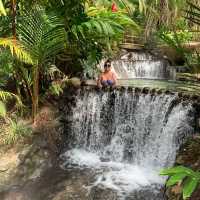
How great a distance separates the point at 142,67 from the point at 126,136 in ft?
13.4

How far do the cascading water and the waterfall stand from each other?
10.0 feet

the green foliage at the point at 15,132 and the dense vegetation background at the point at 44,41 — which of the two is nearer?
the dense vegetation background at the point at 44,41

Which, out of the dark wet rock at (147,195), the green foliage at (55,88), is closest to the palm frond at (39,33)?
the green foliage at (55,88)

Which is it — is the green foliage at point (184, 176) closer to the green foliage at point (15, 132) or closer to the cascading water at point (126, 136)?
the cascading water at point (126, 136)

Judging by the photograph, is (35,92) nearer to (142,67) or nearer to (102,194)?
(102,194)

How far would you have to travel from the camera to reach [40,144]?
24.0 ft

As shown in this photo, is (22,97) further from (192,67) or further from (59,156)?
(192,67)

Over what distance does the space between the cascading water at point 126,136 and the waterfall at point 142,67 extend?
3052mm

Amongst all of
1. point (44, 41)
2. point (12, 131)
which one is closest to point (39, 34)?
point (44, 41)

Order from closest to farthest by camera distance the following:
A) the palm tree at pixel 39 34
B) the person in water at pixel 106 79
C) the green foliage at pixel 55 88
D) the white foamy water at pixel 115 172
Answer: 1. the white foamy water at pixel 115 172
2. the palm tree at pixel 39 34
3. the green foliage at pixel 55 88
4. the person in water at pixel 106 79

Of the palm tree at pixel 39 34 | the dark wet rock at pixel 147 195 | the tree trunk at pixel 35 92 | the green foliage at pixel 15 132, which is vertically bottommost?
the dark wet rock at pixel 147 195

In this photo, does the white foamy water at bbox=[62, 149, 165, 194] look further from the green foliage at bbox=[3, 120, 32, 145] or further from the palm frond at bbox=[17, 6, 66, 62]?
the palm frond at bbox=[17, 6, 66, 62]

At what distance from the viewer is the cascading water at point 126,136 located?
6.93m

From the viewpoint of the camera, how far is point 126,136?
26.3ft
